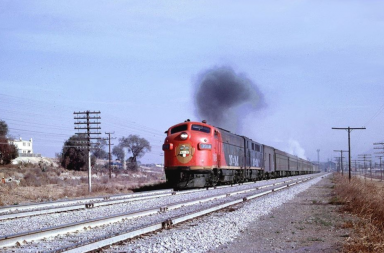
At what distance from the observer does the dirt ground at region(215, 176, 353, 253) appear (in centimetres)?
860

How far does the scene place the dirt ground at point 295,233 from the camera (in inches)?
339

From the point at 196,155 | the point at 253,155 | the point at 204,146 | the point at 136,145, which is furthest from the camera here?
the point at 136,145

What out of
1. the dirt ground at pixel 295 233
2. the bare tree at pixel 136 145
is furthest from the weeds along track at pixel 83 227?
the bare tree at pixel 136 145

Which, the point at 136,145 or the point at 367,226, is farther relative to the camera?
the point at 136,145

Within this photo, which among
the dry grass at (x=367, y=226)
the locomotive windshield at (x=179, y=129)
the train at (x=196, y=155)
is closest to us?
the dry grass at (x=367, y=226)

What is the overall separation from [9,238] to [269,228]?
589 cm

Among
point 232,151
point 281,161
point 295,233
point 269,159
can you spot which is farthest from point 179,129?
point 281,161

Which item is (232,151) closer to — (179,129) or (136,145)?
(179,129)

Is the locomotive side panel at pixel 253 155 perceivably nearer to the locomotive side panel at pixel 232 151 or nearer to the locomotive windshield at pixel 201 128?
the locomotive side panel at pixel 232 151

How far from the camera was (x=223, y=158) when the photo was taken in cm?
2766

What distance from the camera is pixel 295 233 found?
34.6ft

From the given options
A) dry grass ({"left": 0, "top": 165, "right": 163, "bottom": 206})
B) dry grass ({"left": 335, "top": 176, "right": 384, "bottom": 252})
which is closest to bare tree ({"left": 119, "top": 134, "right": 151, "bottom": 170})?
dry grass ({"left": 0, "top": 165, "right": 163, "bottom": 206})

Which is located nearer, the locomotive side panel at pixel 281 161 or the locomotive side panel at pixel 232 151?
the locomotive side panel at pixel 232 151

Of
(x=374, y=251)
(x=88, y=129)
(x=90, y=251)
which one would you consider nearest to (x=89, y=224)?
(x=90, y=251)
